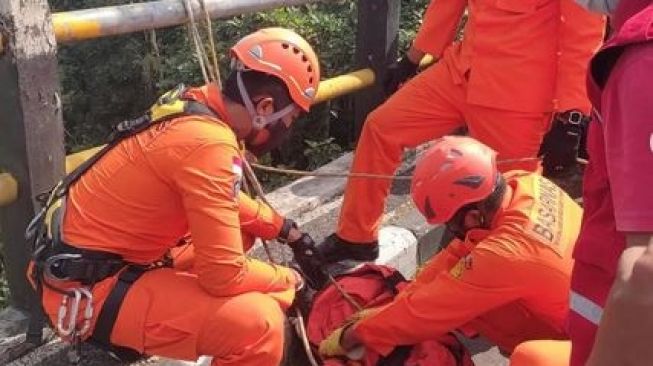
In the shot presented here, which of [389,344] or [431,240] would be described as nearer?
[389,344]

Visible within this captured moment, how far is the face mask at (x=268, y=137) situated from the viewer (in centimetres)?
293

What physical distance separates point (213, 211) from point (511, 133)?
1.51 m

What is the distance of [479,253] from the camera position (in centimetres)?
281

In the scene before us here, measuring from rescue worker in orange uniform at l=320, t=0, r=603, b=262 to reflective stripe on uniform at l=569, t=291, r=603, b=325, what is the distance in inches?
91.8

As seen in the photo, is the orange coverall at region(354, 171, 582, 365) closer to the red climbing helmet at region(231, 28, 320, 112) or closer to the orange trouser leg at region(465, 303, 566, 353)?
the orange trouser leg at region(465, 303, 566, 353)

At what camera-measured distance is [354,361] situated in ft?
9.92

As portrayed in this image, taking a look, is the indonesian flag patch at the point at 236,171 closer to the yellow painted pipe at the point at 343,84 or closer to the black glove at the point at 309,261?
the black glove at the point at 309,261

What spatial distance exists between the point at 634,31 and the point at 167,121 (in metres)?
1.94

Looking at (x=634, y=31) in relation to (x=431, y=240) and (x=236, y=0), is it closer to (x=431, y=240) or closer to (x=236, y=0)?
(x=236, y=0)

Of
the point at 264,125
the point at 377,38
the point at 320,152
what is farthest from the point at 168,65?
the point at 264,125

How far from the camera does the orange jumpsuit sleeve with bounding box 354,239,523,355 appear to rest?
9.25 feet

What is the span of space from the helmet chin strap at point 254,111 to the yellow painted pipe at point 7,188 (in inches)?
30.6

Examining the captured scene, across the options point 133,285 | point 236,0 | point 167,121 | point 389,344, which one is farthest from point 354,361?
point 236,0

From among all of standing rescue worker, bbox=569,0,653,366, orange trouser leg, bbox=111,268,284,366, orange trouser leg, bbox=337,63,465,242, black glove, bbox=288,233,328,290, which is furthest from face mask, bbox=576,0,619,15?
orange trouser leg, bbox=337,63,465,242
